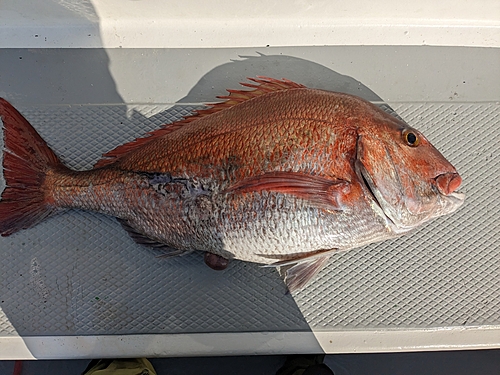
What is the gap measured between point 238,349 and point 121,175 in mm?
922

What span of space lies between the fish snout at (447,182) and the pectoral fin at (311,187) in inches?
12.6

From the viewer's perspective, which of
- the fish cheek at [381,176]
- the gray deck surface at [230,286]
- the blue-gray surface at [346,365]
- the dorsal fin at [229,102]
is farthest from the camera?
the blue-gray surface at [346,365]

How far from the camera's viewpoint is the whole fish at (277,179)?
1.24 m

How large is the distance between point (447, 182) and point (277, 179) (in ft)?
1.96

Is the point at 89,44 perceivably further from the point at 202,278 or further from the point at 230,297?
the point at 230,297

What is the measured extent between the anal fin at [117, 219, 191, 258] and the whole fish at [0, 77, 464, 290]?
0.05 metres

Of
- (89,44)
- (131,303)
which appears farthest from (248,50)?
(131,303)

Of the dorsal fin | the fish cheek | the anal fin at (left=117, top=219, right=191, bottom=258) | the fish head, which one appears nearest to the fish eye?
the fish head

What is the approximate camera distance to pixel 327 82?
174cm

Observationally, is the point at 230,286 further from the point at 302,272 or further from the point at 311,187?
the point at 311,187

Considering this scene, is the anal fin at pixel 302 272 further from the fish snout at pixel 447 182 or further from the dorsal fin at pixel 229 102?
the dorsal fin at pixel 229 102

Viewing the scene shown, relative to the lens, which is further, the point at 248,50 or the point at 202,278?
the point at 248,50

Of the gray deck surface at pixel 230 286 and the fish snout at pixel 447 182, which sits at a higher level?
the fish snout at pixel 447 182

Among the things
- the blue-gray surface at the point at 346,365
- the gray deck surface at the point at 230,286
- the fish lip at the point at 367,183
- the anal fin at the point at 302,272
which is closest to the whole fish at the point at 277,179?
the fish lip at the point at 367,183
